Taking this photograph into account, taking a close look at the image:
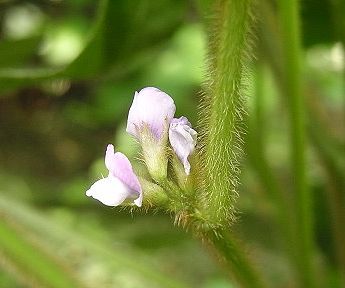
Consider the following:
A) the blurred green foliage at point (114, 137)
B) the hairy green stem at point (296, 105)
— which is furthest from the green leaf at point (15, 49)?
the hairy green stem at point (296, 105)

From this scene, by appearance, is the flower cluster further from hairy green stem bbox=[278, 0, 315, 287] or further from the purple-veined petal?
hairy green stem bbox=[278, 0, 315, 287]

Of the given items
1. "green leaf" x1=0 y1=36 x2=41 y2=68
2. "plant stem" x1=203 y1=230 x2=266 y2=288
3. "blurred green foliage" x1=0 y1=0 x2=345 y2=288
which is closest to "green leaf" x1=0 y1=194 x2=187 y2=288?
"blurred green foliage" x1=0 y1=0 x2=345 y2=288

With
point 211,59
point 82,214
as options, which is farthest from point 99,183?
point 82,214

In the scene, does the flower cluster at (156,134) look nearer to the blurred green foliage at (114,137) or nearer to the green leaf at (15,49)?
the blurred green foliage at (114,137)

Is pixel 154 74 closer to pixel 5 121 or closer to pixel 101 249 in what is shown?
pixel 5 121

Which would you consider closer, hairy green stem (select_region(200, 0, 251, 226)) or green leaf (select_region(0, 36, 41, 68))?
hairy green stem (select_region(200, 0, 251, 226))

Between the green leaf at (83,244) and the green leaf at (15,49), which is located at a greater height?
the green leaf at (15,49)

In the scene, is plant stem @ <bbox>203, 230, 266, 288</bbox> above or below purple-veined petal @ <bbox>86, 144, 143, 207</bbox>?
below
